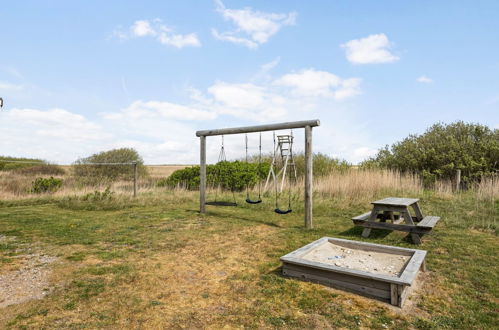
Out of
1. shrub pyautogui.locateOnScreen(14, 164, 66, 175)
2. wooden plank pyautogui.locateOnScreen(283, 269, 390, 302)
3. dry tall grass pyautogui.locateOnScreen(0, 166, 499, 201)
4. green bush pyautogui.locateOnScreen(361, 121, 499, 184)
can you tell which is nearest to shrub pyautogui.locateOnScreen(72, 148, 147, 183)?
shrub pyautogui.locateOnScreen(14, 164, 66, 175)

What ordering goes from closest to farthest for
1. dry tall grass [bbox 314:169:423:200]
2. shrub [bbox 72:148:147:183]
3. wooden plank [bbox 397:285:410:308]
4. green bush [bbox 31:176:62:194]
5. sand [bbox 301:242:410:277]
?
wooden plank [bbox 397:285:410:308] → sand [bbox 301:242:410:277] → dry tall grass [bbox 314:169:423:200] → green bush [bbox 31:176:62:194] → shrub [bbox 72:148:147:183]

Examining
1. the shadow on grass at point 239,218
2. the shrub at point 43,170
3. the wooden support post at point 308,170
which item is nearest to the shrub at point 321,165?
the shadow on grass at point 239,218

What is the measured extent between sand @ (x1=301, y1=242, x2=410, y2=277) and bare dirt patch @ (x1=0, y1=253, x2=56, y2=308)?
3087mm

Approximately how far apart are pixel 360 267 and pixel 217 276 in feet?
5.76

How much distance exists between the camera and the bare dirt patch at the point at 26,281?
10.8ft

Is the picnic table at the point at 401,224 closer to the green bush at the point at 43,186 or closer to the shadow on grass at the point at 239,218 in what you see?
the shadow on grass at the point at 239,218

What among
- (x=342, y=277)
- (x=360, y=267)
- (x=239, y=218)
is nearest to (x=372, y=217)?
(x=360, y=267)

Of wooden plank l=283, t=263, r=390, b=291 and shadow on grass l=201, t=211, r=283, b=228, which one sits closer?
wooden plank l=283, t=263, r=390, b=291

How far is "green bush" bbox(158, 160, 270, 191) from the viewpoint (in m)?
14.0

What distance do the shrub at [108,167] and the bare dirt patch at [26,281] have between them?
12167 mm

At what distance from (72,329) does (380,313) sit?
8.88 feet

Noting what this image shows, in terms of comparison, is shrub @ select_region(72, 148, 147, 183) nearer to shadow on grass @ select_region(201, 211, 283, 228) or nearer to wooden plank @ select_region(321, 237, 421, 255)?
shadow on grass @ select_region(201, 211, 283, 228)

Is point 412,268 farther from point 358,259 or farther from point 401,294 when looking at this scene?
point 358,259

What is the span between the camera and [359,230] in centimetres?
663
